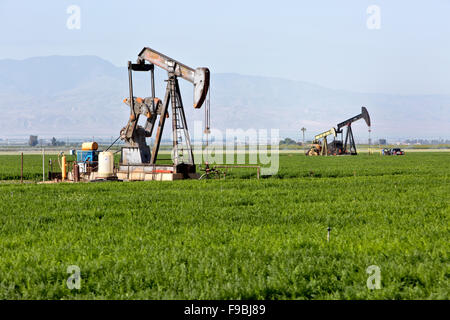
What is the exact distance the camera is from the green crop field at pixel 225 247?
302 inches

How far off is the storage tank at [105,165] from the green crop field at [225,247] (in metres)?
8.81

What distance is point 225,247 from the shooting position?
990cm

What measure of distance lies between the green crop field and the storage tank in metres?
8.81

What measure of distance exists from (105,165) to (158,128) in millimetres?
3274

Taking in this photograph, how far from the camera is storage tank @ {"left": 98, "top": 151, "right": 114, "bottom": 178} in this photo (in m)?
27.8
